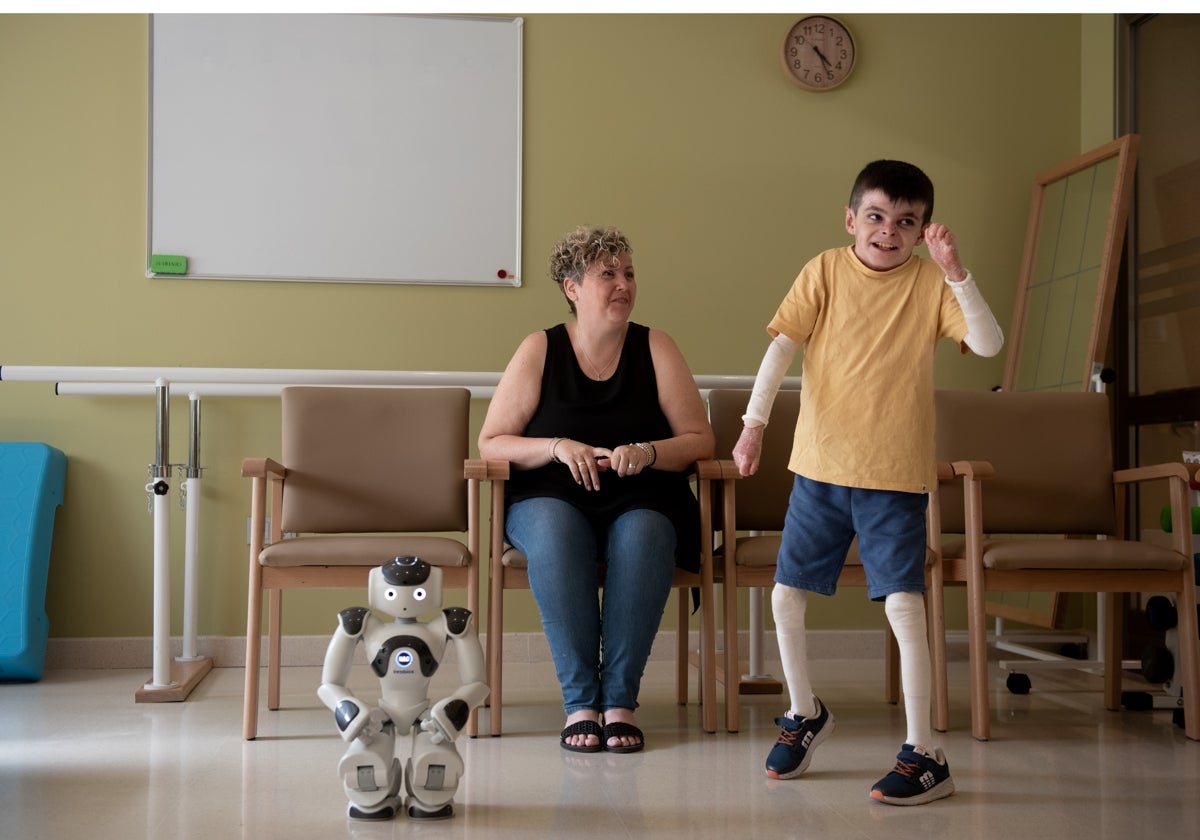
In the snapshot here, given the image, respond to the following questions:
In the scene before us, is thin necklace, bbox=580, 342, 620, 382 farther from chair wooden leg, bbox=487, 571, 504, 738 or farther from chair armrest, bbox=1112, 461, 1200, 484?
chair armrest, bbox=1112, 461, 1200, 484

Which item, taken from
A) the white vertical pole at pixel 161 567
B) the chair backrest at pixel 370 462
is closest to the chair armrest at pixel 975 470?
the chair backrest at pixel 370 462

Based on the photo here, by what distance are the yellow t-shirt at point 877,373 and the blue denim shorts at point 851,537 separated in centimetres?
4

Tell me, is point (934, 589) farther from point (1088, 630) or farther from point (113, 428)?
point (113, 428)

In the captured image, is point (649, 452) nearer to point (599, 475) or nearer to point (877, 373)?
point (599, 475)

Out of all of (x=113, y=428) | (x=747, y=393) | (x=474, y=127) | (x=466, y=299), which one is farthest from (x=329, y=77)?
(x=747, y=393)

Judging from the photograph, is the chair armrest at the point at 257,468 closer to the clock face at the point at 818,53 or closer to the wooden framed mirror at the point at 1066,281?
the clock face at the point at 818,53

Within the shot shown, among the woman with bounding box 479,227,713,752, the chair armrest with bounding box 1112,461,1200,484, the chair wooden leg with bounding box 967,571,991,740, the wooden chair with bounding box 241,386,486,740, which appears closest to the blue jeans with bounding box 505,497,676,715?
the woman with bounding box 479,227,713,752

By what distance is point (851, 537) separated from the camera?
2.26m

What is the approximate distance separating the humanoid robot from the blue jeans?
521 mm

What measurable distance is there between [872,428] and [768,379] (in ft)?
0.69

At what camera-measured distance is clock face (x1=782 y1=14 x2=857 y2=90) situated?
3.96 metres

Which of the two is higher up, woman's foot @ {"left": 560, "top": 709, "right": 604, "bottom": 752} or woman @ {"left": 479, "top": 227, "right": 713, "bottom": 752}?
woman @ {"left": 479, "top": 227, "right": 713, "bottom": 752}

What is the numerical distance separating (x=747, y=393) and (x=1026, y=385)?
139 cm

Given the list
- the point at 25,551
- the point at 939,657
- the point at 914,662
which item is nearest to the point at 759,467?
the point at 939,657
